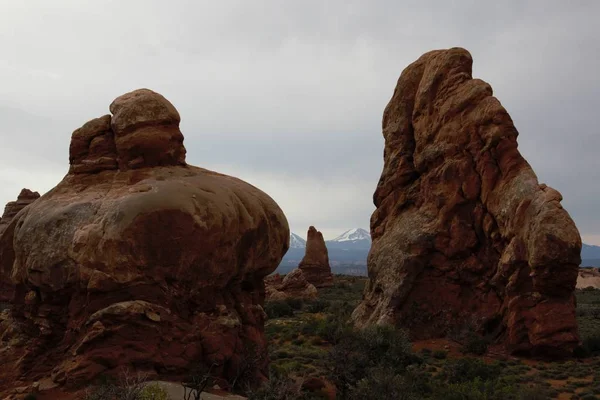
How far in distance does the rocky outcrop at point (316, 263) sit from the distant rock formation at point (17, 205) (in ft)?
87.9

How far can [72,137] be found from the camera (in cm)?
1427

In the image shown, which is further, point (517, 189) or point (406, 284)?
point (406, 284)

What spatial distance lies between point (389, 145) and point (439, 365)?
13.6 metres

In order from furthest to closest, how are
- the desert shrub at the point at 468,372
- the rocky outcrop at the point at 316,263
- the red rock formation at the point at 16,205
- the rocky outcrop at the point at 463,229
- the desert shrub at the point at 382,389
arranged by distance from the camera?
the rocky outcrop at the point at 316,263
the red rock formation at the point at 16,205
the rocky outcrop at the point at 463,229
the desert shrub at the point at 468,372
the desert shrub at the point at 382,389

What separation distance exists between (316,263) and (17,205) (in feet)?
94.9

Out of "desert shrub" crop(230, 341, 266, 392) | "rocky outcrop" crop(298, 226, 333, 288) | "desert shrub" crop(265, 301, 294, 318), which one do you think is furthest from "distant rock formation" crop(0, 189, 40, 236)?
"desert shrub" crop(230, 341, 266, 392)

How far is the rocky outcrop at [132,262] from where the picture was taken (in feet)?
36.9

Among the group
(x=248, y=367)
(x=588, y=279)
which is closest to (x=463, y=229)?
(x=248, y=367)

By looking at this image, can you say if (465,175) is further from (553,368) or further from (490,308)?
(553,368)

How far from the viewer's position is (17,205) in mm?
43250

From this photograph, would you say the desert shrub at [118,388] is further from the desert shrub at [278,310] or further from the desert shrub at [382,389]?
the desert shrub at [278,310]

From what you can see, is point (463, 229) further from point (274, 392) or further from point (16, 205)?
point (16, 205)

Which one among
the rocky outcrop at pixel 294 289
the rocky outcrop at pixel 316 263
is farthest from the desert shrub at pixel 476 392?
the rocky outcrop at pixel 316 263

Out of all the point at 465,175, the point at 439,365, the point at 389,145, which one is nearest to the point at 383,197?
the point at 389,145
